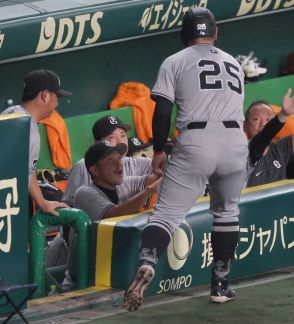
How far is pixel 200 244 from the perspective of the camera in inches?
301

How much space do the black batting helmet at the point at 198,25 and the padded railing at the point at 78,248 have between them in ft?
3.63

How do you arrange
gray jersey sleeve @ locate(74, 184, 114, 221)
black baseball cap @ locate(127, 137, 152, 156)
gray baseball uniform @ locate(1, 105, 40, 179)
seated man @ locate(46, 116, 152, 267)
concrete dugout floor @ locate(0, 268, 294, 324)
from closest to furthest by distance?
concrete dugout floor @ locate(0, 268, 294, 324) → gray baseball uniform @ locate(1, 105, 40, 179) → gray jersey sleeve @ locate(74, 184, 114, 221) → seated man @ locate(46, 116, 152, 267) → black baseball cap @ locate(127, 137, 152, 156)

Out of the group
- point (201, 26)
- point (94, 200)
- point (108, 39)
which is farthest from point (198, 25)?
point (108, 39)

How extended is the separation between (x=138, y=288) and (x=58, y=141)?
4240 mm

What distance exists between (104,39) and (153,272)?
4188 millimetres

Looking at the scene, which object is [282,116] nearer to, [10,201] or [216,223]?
[216,223]

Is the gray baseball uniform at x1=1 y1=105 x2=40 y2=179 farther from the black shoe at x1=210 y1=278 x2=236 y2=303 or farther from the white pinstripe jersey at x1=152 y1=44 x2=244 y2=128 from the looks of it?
the black shoe at x1=210 y1=278 x2=236 y2=303

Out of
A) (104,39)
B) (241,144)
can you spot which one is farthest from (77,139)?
(241,144)

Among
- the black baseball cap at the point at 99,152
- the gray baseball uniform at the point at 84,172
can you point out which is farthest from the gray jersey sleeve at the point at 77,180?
the black baseball cap at the point at 99,152

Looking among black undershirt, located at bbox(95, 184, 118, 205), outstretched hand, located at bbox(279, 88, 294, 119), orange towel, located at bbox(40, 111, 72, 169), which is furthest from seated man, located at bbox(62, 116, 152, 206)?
orange towel, located at bbox(40, 111, 72, 169)

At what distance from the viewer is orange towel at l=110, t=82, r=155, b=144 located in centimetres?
1145

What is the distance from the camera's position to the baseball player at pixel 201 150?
704 centimetres

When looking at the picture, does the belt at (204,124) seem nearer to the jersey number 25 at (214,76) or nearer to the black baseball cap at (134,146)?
the jersey number 25 at (214,76)

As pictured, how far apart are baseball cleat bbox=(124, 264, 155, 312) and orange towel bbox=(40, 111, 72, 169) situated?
13.3 ft
